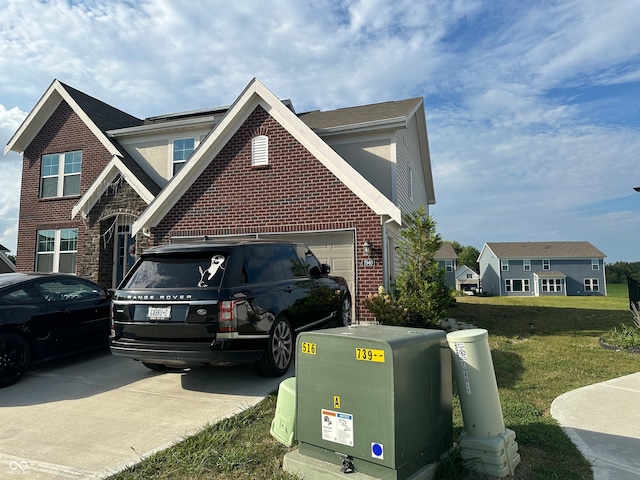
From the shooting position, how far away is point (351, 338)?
3178 mm

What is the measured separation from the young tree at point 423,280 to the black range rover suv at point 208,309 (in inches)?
129

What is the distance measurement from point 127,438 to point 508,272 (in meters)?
55.9

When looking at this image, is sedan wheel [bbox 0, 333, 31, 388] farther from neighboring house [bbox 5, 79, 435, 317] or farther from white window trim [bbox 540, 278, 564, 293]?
white window trim [bbox 540, 278, 564, 293]

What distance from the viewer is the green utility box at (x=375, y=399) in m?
2.96

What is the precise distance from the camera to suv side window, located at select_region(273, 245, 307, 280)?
6.40m

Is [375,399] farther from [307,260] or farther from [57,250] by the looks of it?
[57,250]

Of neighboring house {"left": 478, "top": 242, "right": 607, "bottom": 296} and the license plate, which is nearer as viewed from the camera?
the license plate

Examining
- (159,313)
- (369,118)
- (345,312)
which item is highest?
(369,118)

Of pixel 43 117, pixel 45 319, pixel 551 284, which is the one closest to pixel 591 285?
pixel 551 284

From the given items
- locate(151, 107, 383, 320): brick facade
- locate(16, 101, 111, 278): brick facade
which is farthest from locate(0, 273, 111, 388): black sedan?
locate(16, 101, 111, 278): brick facade

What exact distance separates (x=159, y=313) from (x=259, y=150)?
702 centimetres

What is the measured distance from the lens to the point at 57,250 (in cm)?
1505

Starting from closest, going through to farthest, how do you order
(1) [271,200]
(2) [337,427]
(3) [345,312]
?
(2) [337,427] < (3) [345,312] < (1) [271,200]

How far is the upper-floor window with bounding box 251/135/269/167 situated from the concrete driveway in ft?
20.0
